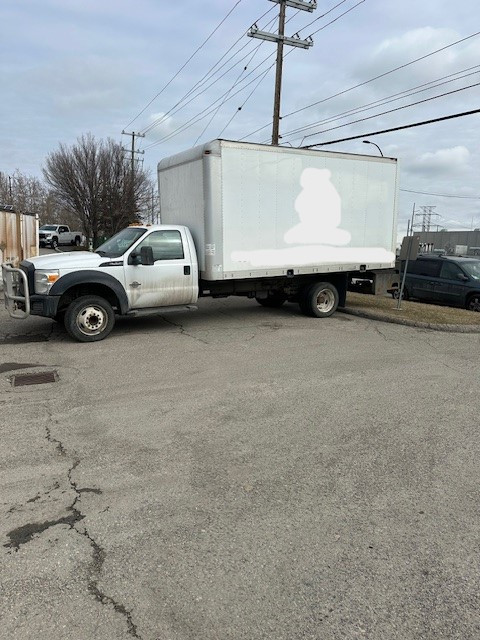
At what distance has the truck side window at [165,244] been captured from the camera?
885 centimetres

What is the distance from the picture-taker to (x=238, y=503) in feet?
11.1

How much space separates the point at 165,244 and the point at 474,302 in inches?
377

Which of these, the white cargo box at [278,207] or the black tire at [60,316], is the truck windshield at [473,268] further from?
the black tire at [60,316]

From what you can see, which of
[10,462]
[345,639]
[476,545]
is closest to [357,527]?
[476,545]

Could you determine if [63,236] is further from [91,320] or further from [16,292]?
[91,320]

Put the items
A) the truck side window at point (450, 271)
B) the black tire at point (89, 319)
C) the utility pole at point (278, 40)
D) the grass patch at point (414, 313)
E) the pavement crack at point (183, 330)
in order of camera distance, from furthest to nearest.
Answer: the utility pole at point (278, 40) → the truck side window at point (450, 271) → the grass patch at point (414, 313) → the pavement crack at point (183, 330) → the black tire at point (89, 319)

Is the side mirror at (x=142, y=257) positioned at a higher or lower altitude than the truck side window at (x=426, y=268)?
higher

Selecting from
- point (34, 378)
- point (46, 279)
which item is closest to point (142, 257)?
point (46, 279)

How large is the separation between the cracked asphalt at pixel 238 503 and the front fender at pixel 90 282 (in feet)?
4.80

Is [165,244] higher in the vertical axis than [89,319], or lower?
higher

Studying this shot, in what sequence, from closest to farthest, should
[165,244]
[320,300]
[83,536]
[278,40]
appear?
[83,536] < [165,244] < [320,300] < [278,40]

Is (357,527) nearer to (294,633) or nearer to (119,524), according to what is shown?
(294,633)

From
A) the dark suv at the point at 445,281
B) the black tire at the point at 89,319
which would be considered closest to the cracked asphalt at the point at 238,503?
the black tire at the point at 89,319

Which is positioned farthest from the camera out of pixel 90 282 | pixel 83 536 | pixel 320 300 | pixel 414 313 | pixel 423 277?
pixel 423 277
